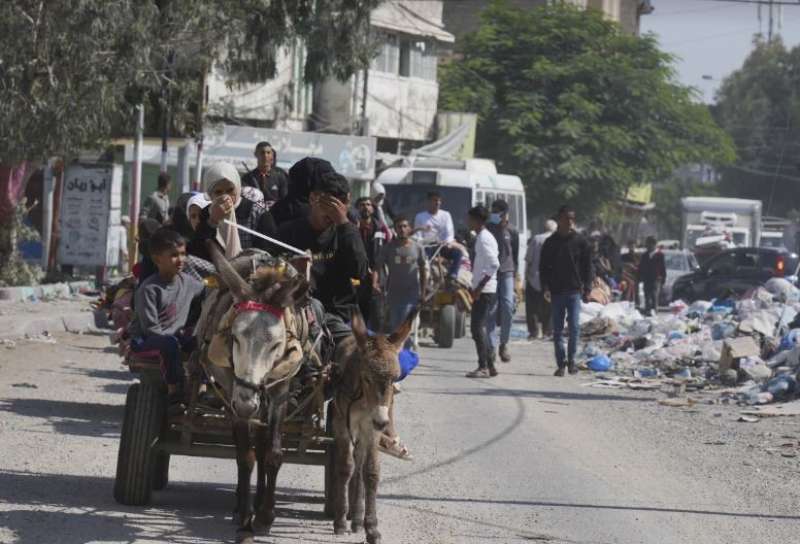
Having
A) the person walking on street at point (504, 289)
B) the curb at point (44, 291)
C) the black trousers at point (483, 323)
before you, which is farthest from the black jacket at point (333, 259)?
the curb at point (44, 291)

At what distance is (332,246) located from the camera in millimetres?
8422

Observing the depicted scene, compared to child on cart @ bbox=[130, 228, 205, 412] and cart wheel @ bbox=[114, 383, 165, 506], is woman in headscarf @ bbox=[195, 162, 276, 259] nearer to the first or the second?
child on cart @ bbox=[130, 228, 205, 412]

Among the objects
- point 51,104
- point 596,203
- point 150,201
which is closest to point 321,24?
point 150,201

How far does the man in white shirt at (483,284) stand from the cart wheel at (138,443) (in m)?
9.06

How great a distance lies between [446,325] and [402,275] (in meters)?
4.10

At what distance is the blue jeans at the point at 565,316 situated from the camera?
1850 centimetres

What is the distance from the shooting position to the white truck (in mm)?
52969

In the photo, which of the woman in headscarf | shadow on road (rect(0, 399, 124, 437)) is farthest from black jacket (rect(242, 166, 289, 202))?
shadow on road (rect(0, 399, 124, 437))

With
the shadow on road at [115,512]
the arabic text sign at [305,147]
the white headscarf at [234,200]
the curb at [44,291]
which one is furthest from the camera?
the arabic text sign at [305,147]

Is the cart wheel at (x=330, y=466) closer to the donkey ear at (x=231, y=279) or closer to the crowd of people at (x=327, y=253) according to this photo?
the crowd of people at (x=327, y=253)

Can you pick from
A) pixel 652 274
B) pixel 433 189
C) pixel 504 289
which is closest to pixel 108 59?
pixel 504 289

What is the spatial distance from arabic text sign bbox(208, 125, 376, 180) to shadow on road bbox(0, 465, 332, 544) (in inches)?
984

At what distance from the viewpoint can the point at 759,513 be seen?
9.58 meters

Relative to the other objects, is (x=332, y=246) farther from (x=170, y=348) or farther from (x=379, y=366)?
(x=379, y=366)
